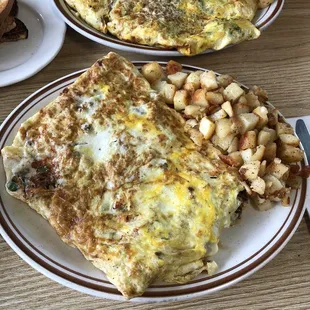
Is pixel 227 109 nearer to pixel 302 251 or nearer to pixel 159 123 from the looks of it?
pixel 159 123

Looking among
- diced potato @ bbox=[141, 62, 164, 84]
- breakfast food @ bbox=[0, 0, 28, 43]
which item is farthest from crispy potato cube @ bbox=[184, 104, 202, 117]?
breakfast food @ bbox=[0, 0, 28, 43]

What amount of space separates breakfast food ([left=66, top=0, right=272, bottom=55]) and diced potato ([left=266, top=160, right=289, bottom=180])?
695mm

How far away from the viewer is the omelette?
137 cm

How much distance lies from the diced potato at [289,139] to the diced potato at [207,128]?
256mm

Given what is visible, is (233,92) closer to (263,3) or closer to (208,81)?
(208,81)

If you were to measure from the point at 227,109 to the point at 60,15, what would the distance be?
3.12 feet

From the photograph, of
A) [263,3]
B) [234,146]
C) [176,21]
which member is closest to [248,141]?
[234,146]

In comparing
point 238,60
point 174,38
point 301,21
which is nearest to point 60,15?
point 174,38

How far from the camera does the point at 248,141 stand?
1628 mm

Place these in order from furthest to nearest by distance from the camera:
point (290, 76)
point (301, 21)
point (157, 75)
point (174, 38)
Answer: point (301, 21)
point (290, 76)
point (174, 38)
point (157, 75)

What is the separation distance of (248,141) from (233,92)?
22 cm

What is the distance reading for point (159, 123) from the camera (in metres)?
1.64

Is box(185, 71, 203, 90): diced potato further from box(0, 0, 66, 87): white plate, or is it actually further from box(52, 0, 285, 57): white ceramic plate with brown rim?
box(0, 0, 66, 87): white plate

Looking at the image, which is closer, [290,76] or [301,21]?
[290,76]
